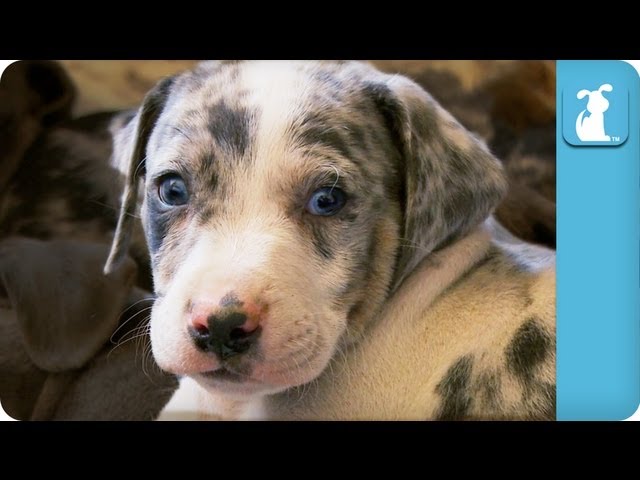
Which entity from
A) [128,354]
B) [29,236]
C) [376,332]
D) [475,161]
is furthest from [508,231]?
[29,236]

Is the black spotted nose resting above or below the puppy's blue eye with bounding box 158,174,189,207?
below

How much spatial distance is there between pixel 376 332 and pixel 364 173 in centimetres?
50

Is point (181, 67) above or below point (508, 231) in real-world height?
above

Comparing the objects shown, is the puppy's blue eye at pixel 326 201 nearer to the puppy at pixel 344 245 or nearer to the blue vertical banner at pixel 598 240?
the puppy at pixel 344 245

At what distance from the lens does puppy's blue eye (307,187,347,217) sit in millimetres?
2594

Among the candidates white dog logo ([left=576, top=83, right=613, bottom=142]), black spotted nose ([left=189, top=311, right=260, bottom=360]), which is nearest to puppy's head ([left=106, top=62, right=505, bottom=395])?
black spotted nose ([left=189, top=311, right=260, bottom=360])

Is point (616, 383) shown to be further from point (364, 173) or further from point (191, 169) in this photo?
point (191, 169)

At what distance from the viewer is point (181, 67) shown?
287 centimetres

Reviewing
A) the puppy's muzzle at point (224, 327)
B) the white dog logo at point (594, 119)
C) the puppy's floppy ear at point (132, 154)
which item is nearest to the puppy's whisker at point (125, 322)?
the puppy's floppy ear at point (132, 154)

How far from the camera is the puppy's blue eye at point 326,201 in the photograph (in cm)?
259

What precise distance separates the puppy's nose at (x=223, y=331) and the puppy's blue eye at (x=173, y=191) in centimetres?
42

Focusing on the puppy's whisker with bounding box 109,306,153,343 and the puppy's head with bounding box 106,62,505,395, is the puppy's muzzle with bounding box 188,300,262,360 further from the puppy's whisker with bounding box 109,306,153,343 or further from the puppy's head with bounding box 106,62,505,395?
the puppy's whisker with bounding box 109,306,153,343

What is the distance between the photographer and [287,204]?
257 centimetres

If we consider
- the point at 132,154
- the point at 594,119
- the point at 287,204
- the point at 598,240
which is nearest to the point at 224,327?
the point at 287,204
